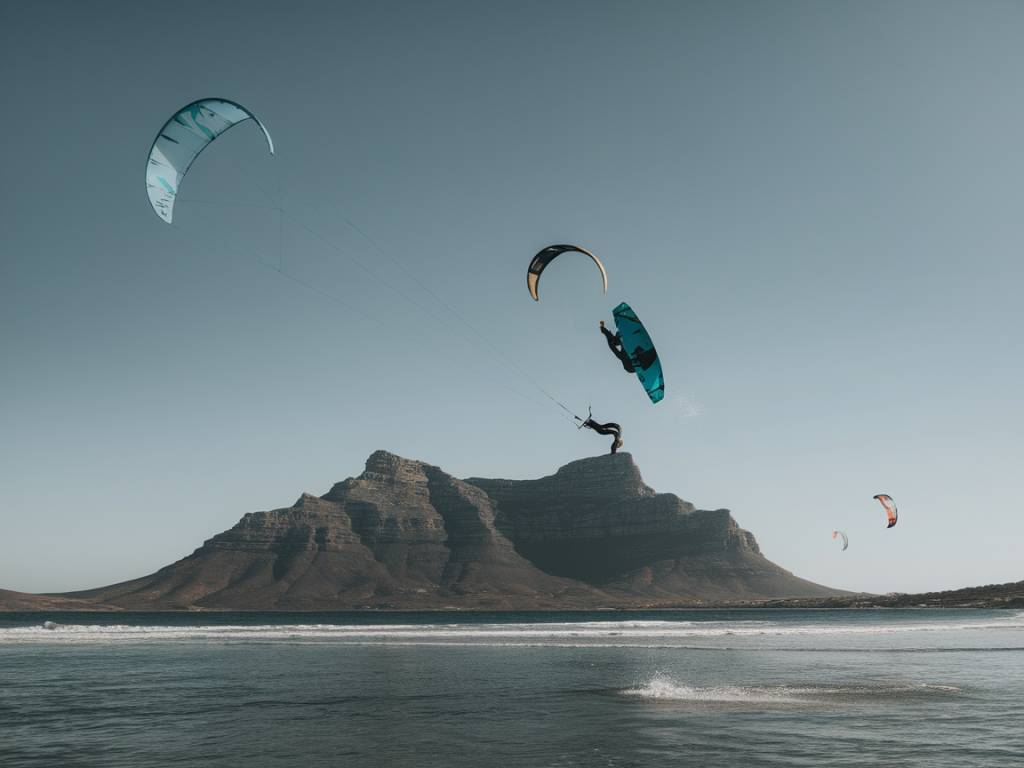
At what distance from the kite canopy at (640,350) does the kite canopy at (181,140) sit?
33.0ft

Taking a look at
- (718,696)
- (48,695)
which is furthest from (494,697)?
(48,695)

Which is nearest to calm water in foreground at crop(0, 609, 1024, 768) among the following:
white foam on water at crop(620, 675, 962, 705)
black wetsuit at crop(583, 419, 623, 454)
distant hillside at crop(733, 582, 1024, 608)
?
white foam on water at crop(620, 675, 962, 705)

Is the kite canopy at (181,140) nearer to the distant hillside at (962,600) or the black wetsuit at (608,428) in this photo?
the black wetsuit at (608,428)

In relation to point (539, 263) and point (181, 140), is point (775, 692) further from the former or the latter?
point (181, 140)

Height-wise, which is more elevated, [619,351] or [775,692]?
[619,351]

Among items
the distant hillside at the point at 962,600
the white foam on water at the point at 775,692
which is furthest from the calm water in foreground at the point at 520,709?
the distant hillside at the point at 962,600

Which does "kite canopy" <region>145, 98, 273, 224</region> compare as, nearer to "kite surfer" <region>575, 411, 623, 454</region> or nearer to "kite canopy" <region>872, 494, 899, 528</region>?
"kite surfer" <region>575, 411, 623, 454</region>

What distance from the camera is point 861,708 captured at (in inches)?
610

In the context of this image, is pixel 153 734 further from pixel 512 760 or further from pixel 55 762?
pixel 512 760

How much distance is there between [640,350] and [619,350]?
0.57m

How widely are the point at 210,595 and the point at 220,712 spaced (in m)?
196

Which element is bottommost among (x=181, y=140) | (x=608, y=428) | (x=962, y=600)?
(x=962, y=600)

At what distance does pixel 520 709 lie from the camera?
1588 cm

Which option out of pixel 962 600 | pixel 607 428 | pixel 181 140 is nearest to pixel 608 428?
pixel 607 428
